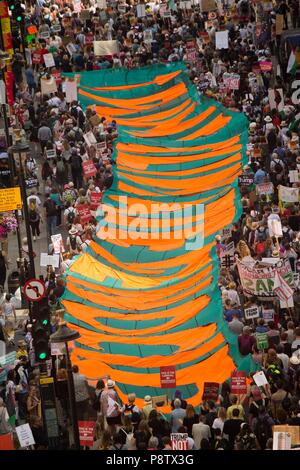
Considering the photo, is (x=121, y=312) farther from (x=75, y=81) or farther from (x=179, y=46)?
(x=179, y=46)

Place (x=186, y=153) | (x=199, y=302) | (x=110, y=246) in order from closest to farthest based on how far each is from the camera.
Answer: (x=199, y=302)
(x=110, y=246)
(x=186, y=153)

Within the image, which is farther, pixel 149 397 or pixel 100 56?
pixel 100 56

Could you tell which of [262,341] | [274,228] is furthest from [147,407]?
[274,228]

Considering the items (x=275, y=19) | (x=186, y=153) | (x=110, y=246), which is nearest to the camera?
(x=110, y=246)

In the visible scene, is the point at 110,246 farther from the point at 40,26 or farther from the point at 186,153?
the point at 40,26

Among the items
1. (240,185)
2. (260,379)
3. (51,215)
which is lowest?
(51,215)

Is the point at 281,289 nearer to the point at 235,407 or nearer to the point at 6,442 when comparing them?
the point at 235,407

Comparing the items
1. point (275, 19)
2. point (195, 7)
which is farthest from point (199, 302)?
point (195, 7)
